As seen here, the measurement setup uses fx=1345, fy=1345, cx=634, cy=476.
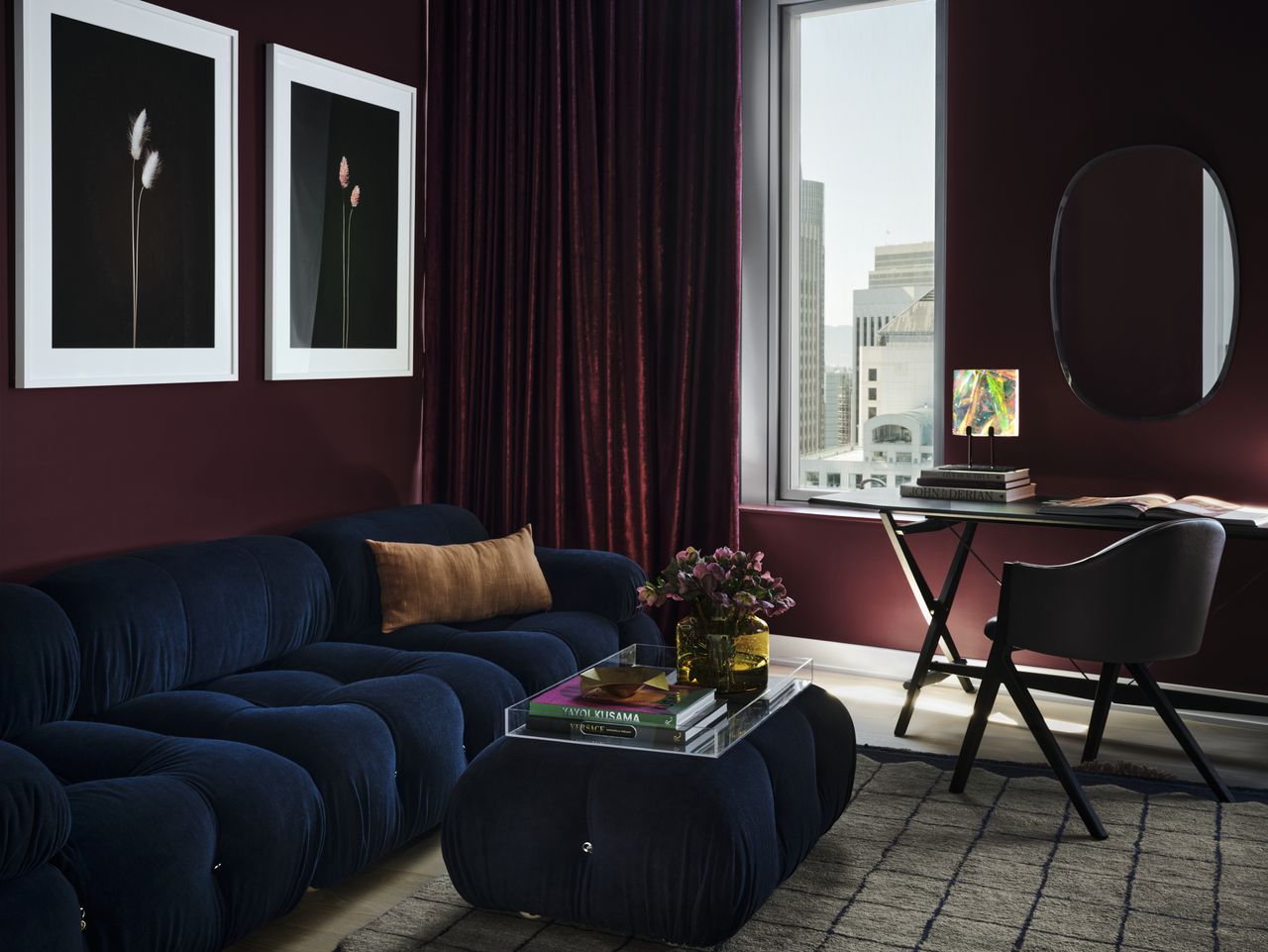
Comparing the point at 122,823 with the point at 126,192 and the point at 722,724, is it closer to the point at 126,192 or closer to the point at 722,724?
the point at 722,724

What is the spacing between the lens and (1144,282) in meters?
4.45

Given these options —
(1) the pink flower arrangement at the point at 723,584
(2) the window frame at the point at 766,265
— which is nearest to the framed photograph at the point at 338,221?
(2) the window frame at the point at 766,265

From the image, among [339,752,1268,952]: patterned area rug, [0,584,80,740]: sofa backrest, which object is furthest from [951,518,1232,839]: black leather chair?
[0,584,80,740]: sofa backrest

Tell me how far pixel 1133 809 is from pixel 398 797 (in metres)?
1.91

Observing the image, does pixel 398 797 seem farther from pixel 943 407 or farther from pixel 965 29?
pixel 965 29

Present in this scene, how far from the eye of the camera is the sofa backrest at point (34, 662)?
9.53 ft

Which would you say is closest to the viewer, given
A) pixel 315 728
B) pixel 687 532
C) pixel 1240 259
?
pixel 315 728

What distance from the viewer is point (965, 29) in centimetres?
466

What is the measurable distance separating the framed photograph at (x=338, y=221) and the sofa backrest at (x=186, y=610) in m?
0.90

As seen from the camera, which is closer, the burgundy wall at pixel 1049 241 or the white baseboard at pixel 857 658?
the burgundy wall at pixel 1049 241

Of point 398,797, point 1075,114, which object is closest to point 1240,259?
point 1075,114

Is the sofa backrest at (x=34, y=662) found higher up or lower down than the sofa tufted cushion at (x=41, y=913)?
higher up

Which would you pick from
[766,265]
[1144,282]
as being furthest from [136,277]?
[1144,282]

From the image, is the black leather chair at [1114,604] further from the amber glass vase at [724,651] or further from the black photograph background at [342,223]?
the black photograph background at [342,223]
